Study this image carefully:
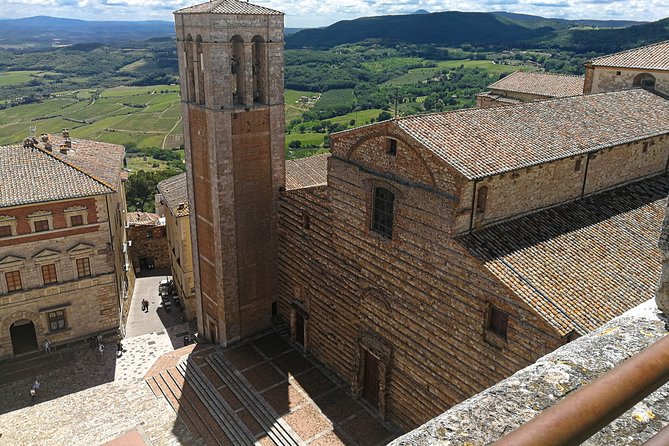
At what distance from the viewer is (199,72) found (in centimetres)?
2103

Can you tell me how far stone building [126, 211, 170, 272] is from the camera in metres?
36.3

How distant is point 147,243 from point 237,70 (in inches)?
764

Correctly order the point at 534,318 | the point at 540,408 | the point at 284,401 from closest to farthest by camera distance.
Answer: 1. the point at 540,408
2. the point at 534,318
3. the point at 284,401

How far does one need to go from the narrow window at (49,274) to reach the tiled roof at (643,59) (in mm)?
28287

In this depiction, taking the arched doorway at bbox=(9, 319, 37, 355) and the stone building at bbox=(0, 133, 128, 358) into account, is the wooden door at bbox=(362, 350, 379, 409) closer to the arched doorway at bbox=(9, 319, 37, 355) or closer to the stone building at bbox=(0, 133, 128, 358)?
the stone building at bbox=(0, 133, 128, 358)

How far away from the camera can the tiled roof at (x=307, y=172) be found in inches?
1004

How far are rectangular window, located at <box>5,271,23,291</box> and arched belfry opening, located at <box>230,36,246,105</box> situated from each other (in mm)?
12811

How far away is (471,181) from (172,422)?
14324mm

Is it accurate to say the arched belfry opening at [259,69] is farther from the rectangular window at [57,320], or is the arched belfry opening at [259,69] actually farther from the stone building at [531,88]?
the stone building at [531,88]

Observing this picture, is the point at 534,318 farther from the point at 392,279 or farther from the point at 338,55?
the point at 338,55

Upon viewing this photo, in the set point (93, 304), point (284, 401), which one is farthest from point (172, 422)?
point (93, 304)

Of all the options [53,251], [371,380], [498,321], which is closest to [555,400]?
[498,321]

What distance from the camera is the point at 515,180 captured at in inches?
623

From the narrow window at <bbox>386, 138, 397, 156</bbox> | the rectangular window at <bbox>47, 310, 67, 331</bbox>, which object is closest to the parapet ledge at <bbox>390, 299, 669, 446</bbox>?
the narrow window at <bbox>386, 138, 397, 156</bbox>
